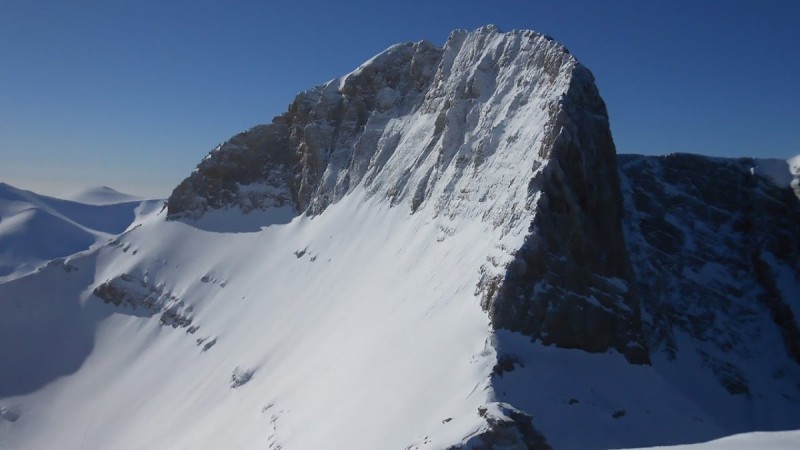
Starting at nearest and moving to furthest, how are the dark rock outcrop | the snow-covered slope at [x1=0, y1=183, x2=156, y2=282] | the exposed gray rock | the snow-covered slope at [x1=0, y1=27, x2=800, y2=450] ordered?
the snow-covered slope at [x1=0, y1=27, x2=800, y2=450] < the dark rock outcrop < the exposed gray rock < the snow-covered slope at [x1=0, y1=183, x2=156, y2=282]

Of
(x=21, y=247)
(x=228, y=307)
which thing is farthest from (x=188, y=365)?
(x=21, y=247)

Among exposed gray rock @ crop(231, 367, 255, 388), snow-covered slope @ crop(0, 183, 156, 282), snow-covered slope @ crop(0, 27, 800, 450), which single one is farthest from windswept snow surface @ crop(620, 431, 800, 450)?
snow-covered slope @ crop(0, 183, 156, 282)

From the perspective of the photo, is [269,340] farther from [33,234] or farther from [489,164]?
[33,234]

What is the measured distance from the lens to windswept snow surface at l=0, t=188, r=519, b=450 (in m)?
38.3

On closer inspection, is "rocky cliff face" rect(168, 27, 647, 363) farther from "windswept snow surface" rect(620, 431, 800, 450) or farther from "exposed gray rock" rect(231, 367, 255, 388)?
"exposed gray rock" rect(231, 367, 255, 388)

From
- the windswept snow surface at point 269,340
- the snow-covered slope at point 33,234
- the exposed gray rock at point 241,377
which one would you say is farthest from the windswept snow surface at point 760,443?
the snow-covered slope at point 33,234

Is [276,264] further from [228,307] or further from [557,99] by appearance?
[557,99]

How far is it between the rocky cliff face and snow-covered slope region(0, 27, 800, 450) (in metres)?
0.22

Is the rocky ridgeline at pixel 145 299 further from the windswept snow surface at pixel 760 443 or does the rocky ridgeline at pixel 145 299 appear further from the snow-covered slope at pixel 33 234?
the windswept snow surface at pixel 760 443

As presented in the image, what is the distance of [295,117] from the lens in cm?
9594

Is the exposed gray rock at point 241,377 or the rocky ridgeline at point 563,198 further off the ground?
the rocky ridgeline at point 563,198

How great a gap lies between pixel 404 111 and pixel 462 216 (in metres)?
30.4

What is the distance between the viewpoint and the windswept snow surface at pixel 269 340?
126ft

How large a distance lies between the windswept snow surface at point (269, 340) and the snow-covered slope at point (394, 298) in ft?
0.85
